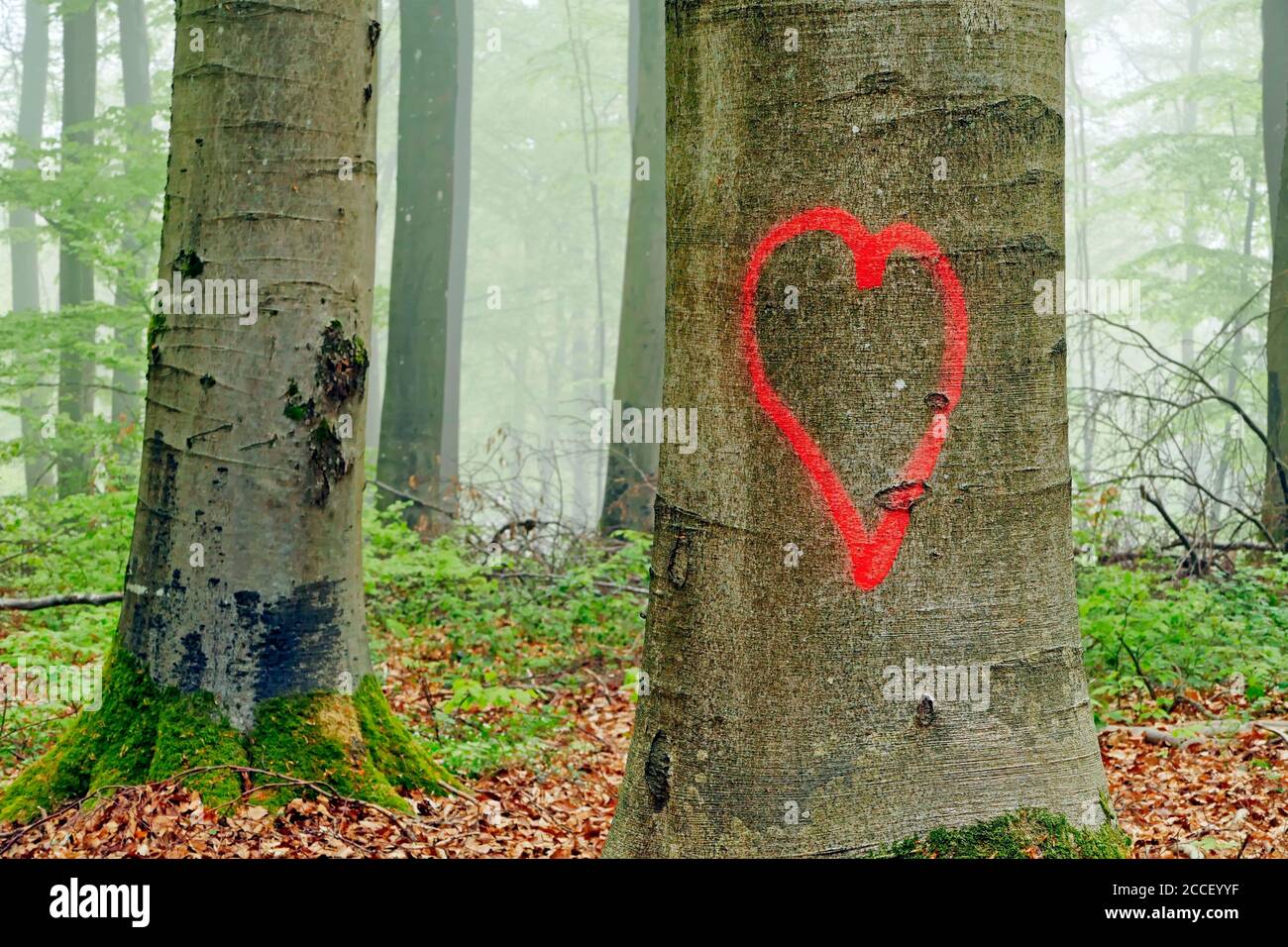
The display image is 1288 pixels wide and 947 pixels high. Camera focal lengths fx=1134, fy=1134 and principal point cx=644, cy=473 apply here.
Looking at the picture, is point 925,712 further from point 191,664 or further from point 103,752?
point 103,752

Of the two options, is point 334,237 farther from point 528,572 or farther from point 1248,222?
point 1248,222

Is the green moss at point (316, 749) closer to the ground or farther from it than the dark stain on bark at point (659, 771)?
closer to the ground

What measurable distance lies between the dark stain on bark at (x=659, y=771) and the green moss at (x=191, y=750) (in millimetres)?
1718

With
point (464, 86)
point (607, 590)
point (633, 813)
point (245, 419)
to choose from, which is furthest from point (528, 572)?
point (464, 86)

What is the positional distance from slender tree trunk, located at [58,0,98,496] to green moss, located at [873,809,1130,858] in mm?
10970

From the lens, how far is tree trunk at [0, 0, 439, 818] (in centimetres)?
400

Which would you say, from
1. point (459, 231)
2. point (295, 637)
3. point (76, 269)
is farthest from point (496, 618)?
point (459, 231)

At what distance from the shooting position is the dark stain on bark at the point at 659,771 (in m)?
2.65

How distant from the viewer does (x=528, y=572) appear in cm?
897

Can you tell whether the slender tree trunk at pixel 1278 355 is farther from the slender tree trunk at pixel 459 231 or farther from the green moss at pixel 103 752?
the slender tree trunk at pixel 459 231

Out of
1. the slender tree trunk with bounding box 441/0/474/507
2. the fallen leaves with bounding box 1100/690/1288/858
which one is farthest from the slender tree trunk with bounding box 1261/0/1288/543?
the slender tree trunk with bounding box 441/0/474/507

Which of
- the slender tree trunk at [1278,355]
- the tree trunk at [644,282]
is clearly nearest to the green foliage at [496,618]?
the tree trunk at [644,282]

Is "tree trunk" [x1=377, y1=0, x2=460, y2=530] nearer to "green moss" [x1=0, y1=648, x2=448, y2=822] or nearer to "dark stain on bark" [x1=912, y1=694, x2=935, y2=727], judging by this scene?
"green moss" [x1=0, y1=648, x2=448, y2=822]

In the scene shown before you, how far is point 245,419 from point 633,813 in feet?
7.03
